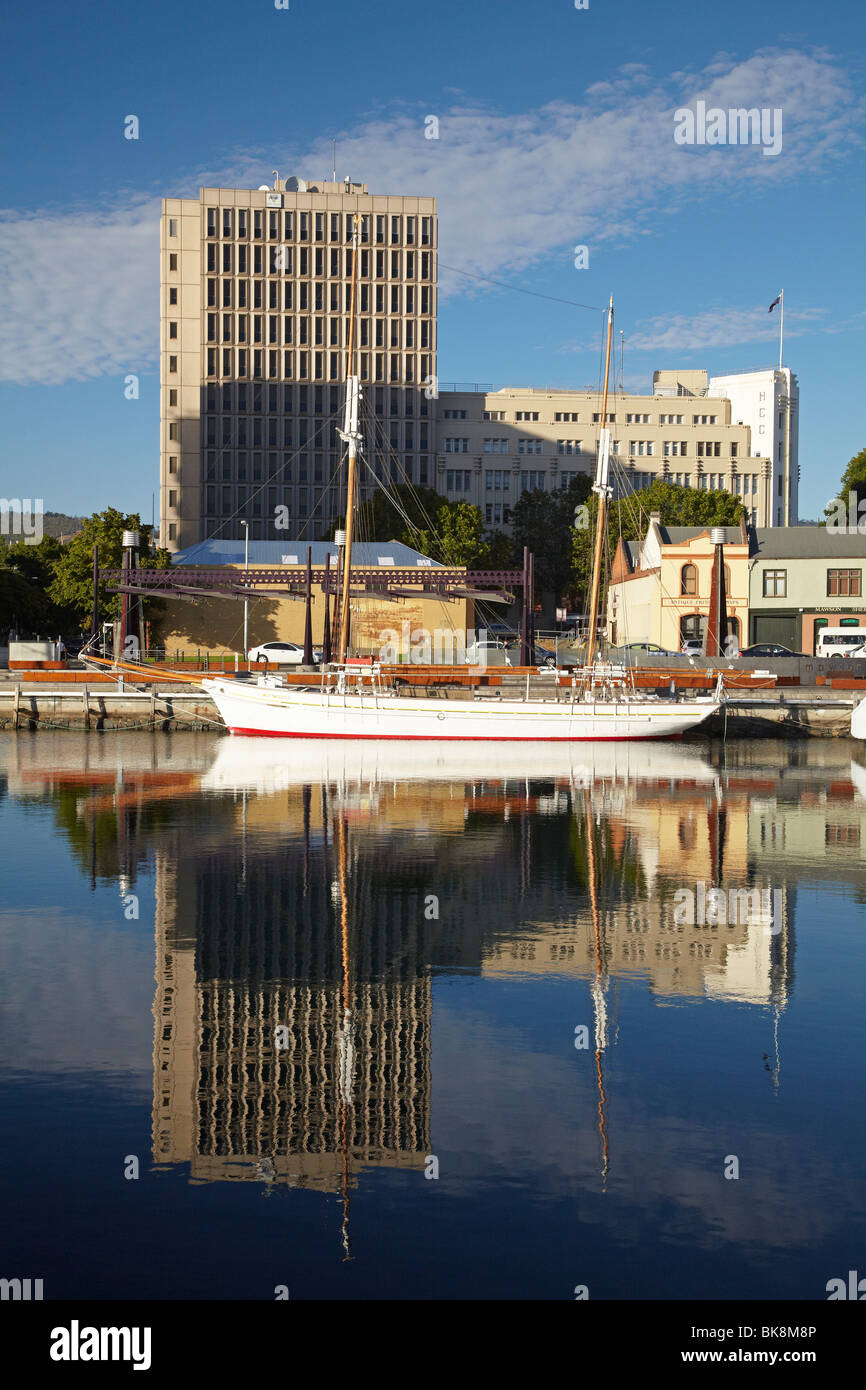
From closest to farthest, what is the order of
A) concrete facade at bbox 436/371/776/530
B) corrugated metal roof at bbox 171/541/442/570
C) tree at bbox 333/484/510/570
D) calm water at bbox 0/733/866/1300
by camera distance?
calm water at bbox 0/733/866/1300, corrugated metal roof at bbox 171/541/442/570, tree at bbox 333/484/510/570, concrete facade at bbox 436/371/776/530

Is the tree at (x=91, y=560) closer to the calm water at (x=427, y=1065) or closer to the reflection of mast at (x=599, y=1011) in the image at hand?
the calm water at (x=427, y=1065)

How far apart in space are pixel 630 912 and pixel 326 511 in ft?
460

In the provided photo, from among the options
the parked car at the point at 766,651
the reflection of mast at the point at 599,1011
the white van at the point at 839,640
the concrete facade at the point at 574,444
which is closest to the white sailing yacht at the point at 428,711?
the parked car at the point at 766,651

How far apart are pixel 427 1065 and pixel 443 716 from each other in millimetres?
37851

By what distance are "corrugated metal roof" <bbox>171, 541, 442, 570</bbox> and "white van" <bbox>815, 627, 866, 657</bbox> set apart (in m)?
25.2

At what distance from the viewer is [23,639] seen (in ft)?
340

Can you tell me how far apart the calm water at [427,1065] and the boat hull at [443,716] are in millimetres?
22747

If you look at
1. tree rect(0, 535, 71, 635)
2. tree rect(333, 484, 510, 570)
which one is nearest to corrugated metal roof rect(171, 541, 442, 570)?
tree rect(0, 535, 71, 635)

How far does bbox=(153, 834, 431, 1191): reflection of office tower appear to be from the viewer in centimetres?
1120

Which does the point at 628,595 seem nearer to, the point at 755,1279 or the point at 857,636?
the point at 857,636

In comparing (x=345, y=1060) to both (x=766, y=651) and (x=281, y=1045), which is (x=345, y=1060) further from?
(x=766, y=651)

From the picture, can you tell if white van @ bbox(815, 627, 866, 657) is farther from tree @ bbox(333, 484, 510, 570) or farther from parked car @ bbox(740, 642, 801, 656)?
tree @ bbox(333, 484, 510, 570)

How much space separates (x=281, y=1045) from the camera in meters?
13.7

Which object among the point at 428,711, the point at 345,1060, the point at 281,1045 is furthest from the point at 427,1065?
the point at 428,711
